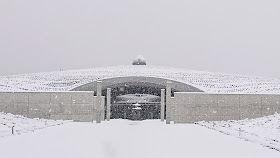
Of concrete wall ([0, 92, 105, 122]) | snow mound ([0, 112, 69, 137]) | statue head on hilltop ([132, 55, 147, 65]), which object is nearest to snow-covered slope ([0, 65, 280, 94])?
concrete wall ([0, 92, 105, 122])

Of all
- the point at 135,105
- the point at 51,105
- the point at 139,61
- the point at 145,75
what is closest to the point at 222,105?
the point at 145,75

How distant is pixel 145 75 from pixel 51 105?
681 inches

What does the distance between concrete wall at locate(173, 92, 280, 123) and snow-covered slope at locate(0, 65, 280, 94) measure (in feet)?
21.1

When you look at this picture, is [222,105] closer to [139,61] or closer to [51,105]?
[51,105]

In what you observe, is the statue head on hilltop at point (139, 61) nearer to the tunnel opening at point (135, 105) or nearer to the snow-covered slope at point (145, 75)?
the tunnel opening at point (135, 105)

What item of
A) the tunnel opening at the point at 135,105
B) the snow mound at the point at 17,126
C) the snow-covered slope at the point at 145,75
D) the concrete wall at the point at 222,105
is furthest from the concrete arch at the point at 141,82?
the snow mound at the point at 17,126

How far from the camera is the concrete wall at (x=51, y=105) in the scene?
45250 mm

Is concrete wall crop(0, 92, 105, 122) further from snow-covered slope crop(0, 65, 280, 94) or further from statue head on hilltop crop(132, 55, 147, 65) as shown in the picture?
statue head on hilltop crop(132, 55, 147, 65)

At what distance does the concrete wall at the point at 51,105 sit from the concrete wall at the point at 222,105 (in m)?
10.8

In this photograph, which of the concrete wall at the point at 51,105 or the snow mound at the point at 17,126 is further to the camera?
the concrete wall at the point at 51,105

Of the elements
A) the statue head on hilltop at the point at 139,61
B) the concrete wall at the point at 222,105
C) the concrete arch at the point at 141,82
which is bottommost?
the concrete wall at the point at 222,105

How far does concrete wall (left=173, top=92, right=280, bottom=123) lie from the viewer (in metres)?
45.9

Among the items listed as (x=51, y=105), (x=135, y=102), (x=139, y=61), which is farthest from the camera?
(x=139, y=61)

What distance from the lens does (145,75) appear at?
192ft
